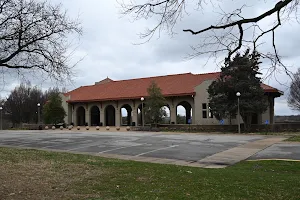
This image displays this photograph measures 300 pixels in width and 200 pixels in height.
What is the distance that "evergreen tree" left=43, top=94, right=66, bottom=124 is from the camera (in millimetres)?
50688

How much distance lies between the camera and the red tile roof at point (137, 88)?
4444 cm

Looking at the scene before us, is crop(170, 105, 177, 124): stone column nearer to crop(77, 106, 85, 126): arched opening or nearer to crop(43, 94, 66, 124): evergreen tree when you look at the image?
crop(43, 94, 66, 124): evergreen tree

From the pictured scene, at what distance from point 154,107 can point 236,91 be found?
398 inches

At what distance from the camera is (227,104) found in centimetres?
3425

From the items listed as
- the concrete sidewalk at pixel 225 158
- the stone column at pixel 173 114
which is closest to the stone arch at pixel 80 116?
the stone column at pixel 173 114

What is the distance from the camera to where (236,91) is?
3366cm

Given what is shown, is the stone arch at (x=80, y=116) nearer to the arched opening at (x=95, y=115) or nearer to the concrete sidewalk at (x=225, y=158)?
the arched opening at (x=95, y=115)

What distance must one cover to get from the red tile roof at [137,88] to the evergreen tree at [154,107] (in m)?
4.33

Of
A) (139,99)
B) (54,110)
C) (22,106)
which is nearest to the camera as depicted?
(139,99)

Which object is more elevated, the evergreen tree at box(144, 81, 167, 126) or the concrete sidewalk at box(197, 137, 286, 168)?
the evergreen tree at box(144, 81, 167, 126)

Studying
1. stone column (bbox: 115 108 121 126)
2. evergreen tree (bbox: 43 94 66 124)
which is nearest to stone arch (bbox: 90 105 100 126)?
evergreen tree (bbox: 43 94 66 124)

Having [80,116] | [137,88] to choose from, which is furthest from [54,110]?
[137,88]

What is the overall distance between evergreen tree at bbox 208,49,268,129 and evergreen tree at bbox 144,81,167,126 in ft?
22.5

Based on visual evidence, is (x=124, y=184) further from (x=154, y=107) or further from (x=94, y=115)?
(x=94, y=115)
